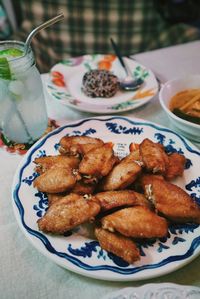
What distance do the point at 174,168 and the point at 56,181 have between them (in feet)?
1.10

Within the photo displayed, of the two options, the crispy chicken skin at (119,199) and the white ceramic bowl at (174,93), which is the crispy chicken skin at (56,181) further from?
the white ceramic bowl at (174,93)

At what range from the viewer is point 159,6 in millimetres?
2338

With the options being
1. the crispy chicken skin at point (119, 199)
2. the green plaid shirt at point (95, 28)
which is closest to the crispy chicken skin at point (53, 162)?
the crispy chicken skin at point (119, 199)

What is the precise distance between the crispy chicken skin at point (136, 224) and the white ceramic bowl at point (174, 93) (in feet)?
1.32

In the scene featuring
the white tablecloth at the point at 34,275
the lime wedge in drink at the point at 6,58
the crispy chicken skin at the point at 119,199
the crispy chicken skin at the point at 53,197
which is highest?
the lime wedge in drink at the point at 6,58

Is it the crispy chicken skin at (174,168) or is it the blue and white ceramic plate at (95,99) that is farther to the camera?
the blue and white ceramic plate at (95,99)

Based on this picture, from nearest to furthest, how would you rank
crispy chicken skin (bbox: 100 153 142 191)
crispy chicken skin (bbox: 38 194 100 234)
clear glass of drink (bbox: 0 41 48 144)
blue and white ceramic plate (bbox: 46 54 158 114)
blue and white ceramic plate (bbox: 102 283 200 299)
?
blue and white ceramic plate (bbox: 102 283 200 299) < crispy chicken skin (bbox: 38 194 100 234) < crispy chicken skin (bbox: 100 153 142 191) < clear glass of drink (bbox: 0 41 48 144) < blue and white ceramic plate (bbox: 46 54 158 114)

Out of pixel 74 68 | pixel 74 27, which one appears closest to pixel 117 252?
pixel 74 68

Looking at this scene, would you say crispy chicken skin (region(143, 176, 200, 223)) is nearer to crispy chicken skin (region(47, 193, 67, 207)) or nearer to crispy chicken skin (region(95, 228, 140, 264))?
crispy chicken skin (region(95, 228, 140, 264))

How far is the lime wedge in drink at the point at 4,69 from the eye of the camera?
37.4 inches

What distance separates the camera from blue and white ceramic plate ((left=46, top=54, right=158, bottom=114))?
126 centimetres

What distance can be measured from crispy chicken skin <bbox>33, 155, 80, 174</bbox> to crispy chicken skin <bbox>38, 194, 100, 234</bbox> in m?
0.17

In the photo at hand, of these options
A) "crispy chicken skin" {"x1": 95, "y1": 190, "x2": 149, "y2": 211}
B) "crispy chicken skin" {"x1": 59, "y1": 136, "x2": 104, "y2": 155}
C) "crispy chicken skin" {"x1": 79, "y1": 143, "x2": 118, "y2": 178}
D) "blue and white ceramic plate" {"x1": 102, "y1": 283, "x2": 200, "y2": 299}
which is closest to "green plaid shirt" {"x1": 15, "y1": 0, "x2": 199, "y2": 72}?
"crispy chicken skin" {"x1": 59, "y1": 136, "x2": 104, "y2": 155}

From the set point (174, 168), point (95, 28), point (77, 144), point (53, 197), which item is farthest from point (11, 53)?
point (95, 28)
